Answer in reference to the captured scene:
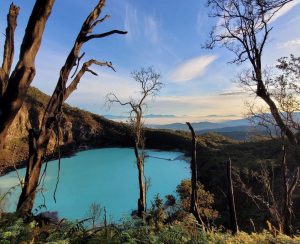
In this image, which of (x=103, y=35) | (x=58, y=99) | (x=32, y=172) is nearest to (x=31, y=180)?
(x=32, y=172)

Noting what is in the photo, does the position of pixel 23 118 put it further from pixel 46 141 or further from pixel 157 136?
pixel 46 141

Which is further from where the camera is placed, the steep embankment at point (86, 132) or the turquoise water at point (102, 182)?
the steep embankment at point (86, 132)

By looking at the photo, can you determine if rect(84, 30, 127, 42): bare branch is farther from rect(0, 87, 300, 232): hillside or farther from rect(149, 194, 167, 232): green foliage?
rect(0, 87, 300, 232): hillside

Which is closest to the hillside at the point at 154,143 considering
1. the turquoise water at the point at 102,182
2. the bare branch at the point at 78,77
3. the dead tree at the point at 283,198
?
the turquoise water at the point at 102,182

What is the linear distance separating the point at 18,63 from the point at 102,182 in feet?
110

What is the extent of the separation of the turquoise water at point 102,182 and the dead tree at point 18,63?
1840cm

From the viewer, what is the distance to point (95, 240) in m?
3.40

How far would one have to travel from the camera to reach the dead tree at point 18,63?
3.55 m

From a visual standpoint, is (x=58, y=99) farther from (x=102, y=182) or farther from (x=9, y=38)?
(x=102, y=182)

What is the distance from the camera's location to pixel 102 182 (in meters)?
36.2

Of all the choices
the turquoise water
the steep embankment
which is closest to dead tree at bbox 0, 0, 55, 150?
the turquoise water

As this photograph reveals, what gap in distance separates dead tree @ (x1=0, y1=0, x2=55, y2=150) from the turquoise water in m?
18.4

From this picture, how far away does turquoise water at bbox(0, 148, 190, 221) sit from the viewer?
1115 inches

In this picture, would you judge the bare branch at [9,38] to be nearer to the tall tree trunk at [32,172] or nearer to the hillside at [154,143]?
the tall tree trunk at [32,172]
